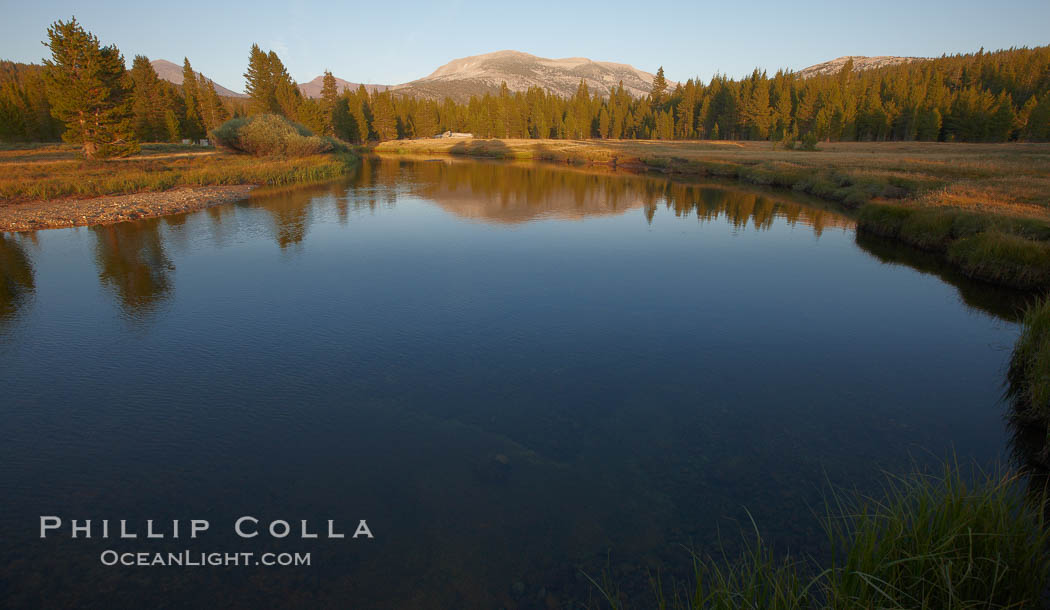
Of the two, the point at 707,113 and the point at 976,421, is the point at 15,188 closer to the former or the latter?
the point at 976,421

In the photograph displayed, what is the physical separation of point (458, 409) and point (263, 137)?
48.3m

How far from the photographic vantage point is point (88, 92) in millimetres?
33938

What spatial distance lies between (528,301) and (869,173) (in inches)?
1194

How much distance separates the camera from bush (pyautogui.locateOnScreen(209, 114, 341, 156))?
45.8m

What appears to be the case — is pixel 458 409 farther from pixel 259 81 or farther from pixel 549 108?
pixel 549 108

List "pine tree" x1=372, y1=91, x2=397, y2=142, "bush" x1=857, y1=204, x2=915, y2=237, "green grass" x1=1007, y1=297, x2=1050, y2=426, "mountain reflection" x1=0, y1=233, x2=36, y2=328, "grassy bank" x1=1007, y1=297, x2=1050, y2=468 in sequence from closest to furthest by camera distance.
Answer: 1. "grassy bank" x1=1007, y1=297, x2=1050, y2=468
2. "green grass" x1=1007, y1=297, x2=1050, y2=426
3. "mountain reflection" x1=0, y1=233, x2=36, y2=328
4. "bush" x1=857, y1=204, x2=915, y2=237
5. "pine tree" x1=372, y1=91, x2=397, y2=142

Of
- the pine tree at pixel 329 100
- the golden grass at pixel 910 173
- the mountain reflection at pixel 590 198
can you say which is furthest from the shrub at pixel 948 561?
the pine tree at pixel 329 100

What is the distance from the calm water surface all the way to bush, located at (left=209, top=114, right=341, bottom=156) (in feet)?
109

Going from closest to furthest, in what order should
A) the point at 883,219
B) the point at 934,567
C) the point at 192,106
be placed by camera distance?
the point at 934,567, the point at 883,219, the point at 192,106

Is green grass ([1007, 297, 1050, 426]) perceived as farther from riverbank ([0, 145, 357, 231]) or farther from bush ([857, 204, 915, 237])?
riverbank ([0, 145, 357, 231])

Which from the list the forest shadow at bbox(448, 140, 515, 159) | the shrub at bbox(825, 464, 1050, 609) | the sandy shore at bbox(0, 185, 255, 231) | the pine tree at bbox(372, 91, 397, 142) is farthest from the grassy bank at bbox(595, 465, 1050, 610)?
the pine tree at bbox(372, 91, 397, 142)

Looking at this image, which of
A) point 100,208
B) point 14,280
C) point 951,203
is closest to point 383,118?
point 100,208

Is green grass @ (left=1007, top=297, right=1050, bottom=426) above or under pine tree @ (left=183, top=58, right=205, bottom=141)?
under

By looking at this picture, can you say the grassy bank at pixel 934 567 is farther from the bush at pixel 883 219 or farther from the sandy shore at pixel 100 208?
the sandy shore at pixel 100 208
